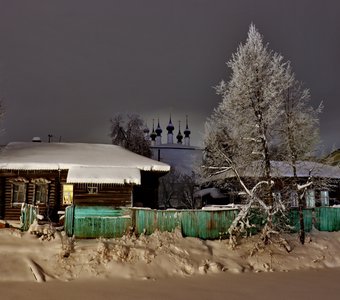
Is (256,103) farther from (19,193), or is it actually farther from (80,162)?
(19,193)

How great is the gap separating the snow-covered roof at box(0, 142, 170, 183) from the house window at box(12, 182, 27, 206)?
1696 mm

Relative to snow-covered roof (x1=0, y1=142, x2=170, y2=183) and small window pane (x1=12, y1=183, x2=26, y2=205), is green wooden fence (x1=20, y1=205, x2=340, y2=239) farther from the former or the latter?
small window pane (x1=12, y1=183, x2=26, y2=205)

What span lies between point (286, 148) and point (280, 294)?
26.2 ft

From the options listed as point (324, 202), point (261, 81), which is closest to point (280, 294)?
point (261, 81)

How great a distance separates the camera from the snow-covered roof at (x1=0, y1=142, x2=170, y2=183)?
20719mm

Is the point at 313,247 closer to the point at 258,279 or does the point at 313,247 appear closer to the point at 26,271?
the point at 258,279

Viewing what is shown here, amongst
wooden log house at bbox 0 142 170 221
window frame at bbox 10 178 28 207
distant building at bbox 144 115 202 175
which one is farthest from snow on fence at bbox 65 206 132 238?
distant building at bbox 144 115 202 175

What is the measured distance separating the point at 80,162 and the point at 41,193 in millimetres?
3227

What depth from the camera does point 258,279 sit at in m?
13.2

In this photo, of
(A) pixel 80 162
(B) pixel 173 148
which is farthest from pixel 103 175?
(B) pixel 173 148

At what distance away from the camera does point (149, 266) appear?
43.4 ft

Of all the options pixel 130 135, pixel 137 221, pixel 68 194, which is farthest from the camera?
pixel 130 135

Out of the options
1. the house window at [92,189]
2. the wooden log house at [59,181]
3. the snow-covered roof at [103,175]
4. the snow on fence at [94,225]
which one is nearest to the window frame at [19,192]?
the wooden log house at [59,181]

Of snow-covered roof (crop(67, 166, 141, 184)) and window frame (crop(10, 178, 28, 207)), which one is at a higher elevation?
snow-covered roof (crop(67, 166, 141, 184))
